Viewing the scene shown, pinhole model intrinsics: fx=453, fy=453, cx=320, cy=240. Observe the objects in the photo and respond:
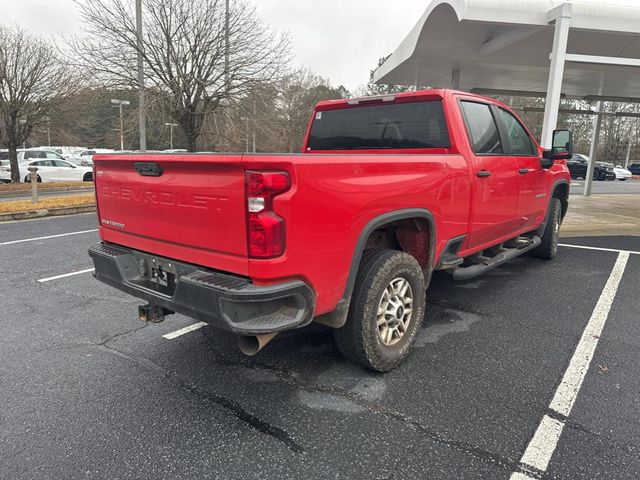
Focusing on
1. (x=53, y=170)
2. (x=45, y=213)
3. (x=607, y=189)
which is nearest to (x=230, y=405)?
(x=45, y=213)

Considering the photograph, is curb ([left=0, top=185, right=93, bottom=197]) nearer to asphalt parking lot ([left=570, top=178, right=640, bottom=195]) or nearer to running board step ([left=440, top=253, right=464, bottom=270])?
running board step ([left=440, top=253, right=464, bottom=270])

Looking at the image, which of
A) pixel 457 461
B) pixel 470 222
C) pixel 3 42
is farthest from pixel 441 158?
pixel 3 42

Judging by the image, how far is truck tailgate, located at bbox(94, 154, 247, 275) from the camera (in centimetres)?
236

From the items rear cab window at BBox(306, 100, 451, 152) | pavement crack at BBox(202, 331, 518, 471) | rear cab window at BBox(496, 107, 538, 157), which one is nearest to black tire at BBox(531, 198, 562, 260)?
rear cab window at BBox(496, 107, 538, 157)

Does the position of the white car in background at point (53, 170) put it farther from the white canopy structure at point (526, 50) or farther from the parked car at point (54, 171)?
the white canopy structure at point (526, 50)

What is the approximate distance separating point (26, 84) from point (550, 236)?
17.7 m

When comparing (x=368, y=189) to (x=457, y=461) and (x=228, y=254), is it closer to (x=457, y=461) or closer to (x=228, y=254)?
(x=228, y=254)

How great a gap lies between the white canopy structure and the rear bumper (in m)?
7.09

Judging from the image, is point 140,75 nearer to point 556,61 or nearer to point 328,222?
point 556,61

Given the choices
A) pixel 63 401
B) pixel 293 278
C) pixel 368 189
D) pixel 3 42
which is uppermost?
pixel 3 42

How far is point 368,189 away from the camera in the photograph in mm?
2746

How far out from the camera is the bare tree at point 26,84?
618 inches

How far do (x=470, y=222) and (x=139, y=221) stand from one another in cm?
264

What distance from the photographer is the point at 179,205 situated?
2.64 meters
